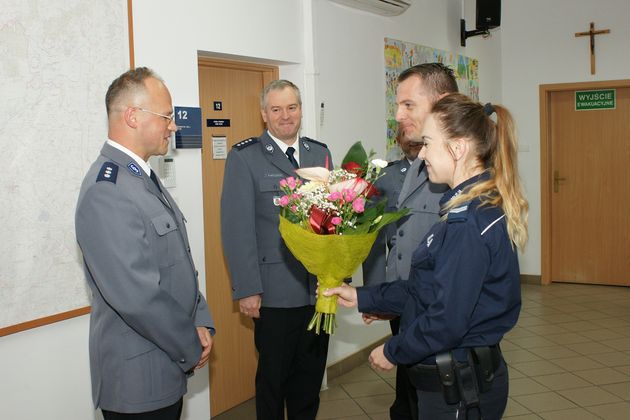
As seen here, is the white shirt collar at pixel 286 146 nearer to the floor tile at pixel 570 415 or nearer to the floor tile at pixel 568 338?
the floor tile at pixel 570 415

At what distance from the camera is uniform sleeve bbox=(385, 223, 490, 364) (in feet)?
5.61

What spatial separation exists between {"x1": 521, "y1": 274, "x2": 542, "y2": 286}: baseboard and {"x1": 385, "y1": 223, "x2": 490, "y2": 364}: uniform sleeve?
614 cm

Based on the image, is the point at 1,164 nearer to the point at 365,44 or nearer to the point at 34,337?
the point at 34,337

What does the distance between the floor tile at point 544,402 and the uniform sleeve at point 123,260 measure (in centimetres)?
278

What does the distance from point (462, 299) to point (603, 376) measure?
3.26 meters

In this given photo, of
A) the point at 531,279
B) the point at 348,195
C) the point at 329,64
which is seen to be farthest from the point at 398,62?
the point at 348,195

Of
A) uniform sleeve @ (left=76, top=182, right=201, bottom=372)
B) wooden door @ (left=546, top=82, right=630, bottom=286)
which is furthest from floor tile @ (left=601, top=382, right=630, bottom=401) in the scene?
wooden door @ (left=546, top=82, right=630, bottom=286)

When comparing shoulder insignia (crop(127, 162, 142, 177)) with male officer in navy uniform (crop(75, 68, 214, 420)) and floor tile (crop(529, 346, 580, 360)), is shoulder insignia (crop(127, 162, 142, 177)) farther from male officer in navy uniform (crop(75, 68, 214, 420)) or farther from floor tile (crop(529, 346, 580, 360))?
floor tile (crop(529, 346, 580, 360))

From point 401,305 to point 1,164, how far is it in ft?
5.09

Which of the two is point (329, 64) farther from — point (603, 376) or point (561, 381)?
point (603, 376)

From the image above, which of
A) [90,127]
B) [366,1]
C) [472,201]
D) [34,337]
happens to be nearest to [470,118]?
[472,201]

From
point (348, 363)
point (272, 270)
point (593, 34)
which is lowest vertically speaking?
point (348, 363)

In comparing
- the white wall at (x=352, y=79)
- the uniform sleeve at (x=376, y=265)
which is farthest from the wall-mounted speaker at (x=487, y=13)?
the uniform sleeve at (x=376, y=265)

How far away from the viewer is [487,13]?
6.54 meters
